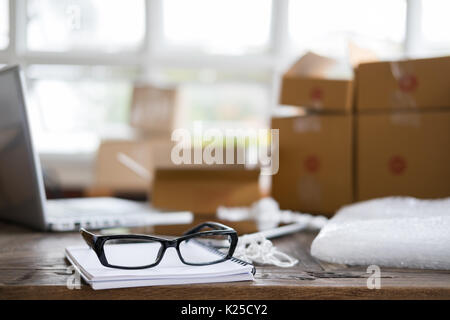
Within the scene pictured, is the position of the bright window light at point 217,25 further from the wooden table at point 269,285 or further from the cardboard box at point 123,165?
the wooden table at point 269,285

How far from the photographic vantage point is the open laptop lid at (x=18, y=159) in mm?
867

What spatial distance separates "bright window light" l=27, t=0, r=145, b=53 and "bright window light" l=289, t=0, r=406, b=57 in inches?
45.1

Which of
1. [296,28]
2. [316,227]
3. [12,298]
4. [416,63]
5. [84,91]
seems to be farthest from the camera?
[84,91]

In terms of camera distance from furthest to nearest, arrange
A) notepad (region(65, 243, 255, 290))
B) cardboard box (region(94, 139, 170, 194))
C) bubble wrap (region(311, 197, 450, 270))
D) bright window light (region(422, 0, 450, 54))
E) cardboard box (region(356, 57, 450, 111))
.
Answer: bright window light (region(422, 0, 450, 54))
cardboard box (region(94, 139, 170, 194))
cardboard box (region(356, 57, 450, 111))
bubble wrap (region(311, 197, 450, 270))
notepad (region(65, 243, 255, 290))

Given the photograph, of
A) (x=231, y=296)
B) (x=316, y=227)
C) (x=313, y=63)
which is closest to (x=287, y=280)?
(x=231, y=296)

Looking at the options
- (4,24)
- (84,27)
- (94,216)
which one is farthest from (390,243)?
(4,24)

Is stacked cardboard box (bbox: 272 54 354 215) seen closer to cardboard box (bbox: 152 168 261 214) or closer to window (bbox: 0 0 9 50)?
cardboard box (bbox: 152 168 261 214)

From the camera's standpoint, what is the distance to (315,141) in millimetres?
1488

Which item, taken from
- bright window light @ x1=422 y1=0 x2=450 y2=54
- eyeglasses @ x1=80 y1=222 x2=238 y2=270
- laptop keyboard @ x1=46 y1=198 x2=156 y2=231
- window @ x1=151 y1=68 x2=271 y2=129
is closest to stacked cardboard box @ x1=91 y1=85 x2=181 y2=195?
window @ x1=151 y1=68 x2=271 y2=129

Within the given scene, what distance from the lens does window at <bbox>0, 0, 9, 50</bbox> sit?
3.41 meters

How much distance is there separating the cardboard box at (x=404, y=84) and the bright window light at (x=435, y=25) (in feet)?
7.18
